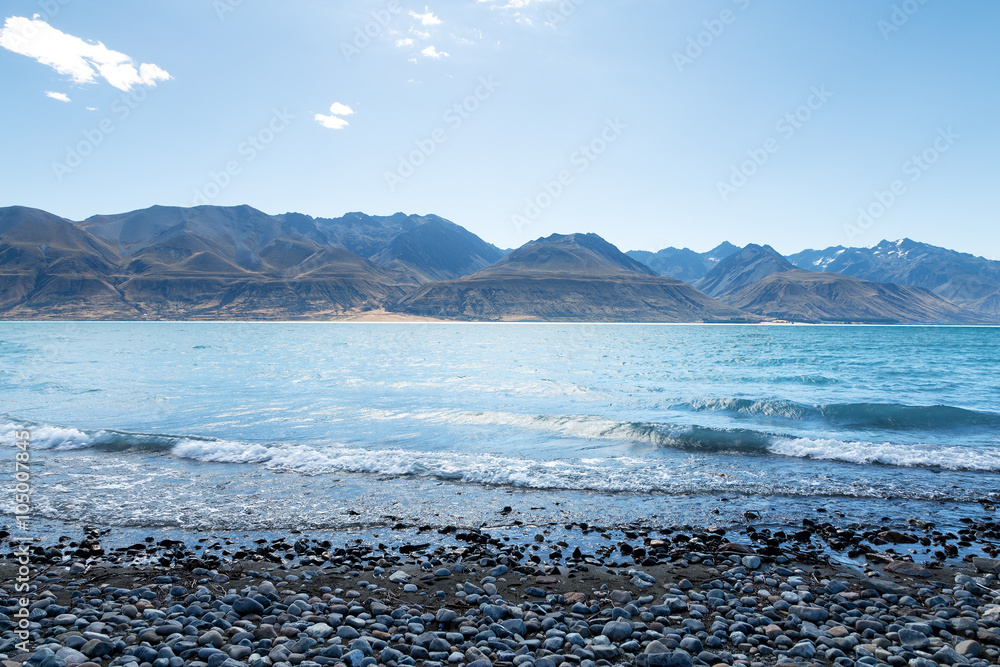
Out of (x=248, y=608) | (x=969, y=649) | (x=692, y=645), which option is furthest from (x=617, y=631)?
(x=248, y=608)

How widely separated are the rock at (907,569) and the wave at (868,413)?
1571 centimetres

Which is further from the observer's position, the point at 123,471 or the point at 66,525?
the point at 123,471

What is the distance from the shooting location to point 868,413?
24.2m

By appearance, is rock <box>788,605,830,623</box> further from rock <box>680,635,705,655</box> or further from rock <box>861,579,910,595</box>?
rock <box>680,635,705,655</box>

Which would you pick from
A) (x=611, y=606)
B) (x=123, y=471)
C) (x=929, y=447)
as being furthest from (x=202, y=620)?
(x=929, y=447)

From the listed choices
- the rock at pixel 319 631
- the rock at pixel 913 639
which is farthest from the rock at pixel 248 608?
the rock at pixel 913 639

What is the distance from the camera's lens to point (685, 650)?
6125 millimetres

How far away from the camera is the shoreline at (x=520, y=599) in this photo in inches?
237

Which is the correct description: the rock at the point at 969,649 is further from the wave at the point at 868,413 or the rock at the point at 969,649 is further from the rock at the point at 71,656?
the wave at the point at 868,413

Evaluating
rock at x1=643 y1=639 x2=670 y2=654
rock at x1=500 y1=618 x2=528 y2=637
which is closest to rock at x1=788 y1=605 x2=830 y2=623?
rock at x1=643 y1=639 x2=670 y2=654

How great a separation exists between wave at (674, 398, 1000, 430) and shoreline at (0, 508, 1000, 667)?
14.5 m

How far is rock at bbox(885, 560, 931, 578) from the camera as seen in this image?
8.34 meters

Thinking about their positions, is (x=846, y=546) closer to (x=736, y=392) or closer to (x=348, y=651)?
(x=348, y=651)

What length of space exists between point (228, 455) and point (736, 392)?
1044 inches
